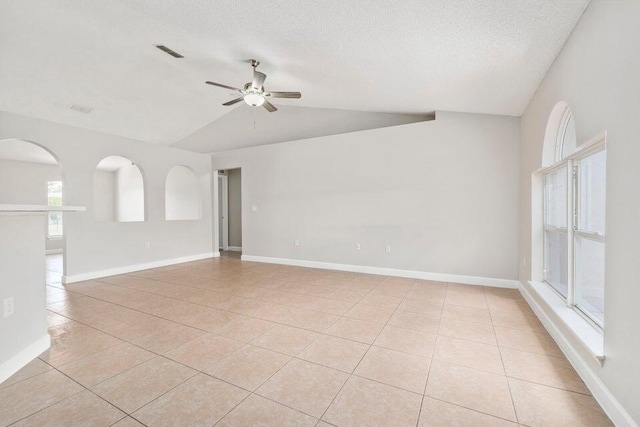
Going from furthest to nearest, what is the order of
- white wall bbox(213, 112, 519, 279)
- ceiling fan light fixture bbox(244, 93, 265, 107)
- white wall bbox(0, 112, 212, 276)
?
1. white wall bbox(0, 112, 212, 276)
2. white wall bbox(213, 112, 519, 279)
3. ceiling fan light fixture bbox(244, 93, 265, 107)

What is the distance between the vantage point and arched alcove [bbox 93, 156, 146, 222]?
894 centimetres

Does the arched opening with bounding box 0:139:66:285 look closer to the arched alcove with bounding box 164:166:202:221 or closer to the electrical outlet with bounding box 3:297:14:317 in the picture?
the arched alcove with bounding box 164:166:202:221

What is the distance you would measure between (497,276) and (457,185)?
1.50m

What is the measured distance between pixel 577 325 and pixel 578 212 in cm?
92

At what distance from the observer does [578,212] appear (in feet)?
7.72

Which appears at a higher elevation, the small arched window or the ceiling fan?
the ceiling fan

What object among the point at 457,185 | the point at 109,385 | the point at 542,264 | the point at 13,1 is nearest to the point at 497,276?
the point at 542,264

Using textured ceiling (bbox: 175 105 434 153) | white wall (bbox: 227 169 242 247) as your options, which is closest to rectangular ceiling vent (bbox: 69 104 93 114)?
textured ceiling (bbox: 175 105 434 153)

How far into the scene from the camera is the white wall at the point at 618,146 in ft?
4.51

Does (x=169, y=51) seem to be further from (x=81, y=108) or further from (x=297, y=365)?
(x=297, y=365)

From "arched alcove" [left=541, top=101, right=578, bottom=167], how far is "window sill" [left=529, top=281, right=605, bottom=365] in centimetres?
139

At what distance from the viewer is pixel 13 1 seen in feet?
8.60

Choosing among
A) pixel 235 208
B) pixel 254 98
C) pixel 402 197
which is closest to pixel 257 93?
pixel 254 98

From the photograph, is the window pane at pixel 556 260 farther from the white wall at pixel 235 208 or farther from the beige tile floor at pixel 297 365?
the white wall at pixel 235 208
